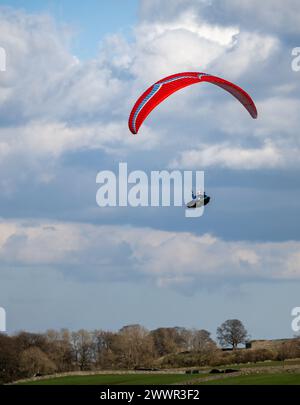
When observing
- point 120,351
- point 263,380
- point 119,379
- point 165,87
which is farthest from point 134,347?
point 165,87

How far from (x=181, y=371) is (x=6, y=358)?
1267 inches

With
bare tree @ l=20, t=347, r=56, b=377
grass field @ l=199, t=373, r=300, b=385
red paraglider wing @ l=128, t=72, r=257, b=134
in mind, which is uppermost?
red paraglider wing @ l=128, t=72, r=257, b=134

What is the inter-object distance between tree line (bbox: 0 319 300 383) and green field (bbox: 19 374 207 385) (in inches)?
637

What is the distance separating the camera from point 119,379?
97750 mm

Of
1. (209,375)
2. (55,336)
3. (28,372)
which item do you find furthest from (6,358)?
(209,375)

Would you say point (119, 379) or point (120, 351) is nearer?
point (119, 379)

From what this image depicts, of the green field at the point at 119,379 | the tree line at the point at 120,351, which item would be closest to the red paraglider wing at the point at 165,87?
the green field at the point at 119,379

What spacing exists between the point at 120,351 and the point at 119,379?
4518cm

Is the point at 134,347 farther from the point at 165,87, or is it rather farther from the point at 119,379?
the point at 165,87

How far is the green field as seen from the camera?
91750mm

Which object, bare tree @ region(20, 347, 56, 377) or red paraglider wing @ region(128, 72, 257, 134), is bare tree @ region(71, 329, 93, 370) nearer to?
bare tree @ region(20, 347, 56, 377)

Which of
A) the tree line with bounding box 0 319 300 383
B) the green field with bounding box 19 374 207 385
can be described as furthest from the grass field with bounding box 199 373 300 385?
the tree line with bounding box 0 319 300 383
